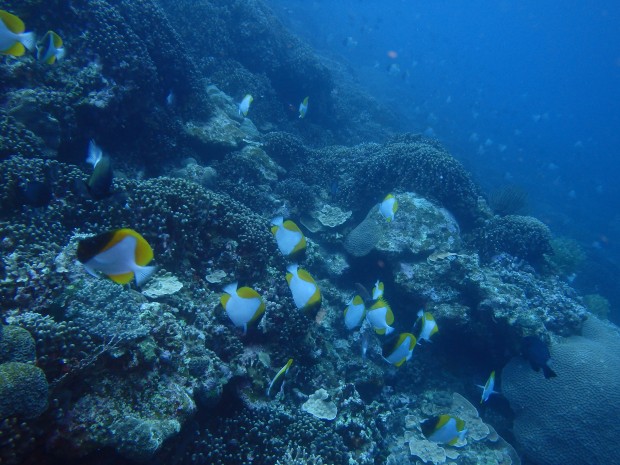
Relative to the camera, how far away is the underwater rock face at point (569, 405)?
20.2ft

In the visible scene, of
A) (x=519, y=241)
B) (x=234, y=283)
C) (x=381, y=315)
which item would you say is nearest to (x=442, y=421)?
(x=381, y=315)

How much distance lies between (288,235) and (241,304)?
0.98m

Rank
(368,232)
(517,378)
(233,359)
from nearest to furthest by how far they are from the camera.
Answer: (233,359)
(517,378)
(368,232)

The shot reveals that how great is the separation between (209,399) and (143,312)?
3.97ft

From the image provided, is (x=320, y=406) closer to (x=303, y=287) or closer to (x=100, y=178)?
(x=303, y=287)

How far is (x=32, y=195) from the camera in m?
3.95

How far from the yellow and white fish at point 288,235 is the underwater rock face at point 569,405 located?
579 cm

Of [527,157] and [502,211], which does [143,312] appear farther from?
[527,157]

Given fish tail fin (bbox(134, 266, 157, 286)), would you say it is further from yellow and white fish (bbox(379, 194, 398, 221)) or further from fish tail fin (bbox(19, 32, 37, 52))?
yellow and white fish (bbox(379, 194, 398, 221))

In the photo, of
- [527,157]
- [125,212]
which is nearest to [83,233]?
[125,212]

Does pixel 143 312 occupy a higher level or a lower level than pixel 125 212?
lower

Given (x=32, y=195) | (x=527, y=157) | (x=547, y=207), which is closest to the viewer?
(x=32, y=195)

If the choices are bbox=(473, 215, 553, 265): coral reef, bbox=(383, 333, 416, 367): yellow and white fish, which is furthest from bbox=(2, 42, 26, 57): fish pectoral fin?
bbox=(473, 215, 553, 265): coral reef

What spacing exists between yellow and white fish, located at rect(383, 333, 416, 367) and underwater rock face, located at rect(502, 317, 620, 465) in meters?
3.80
